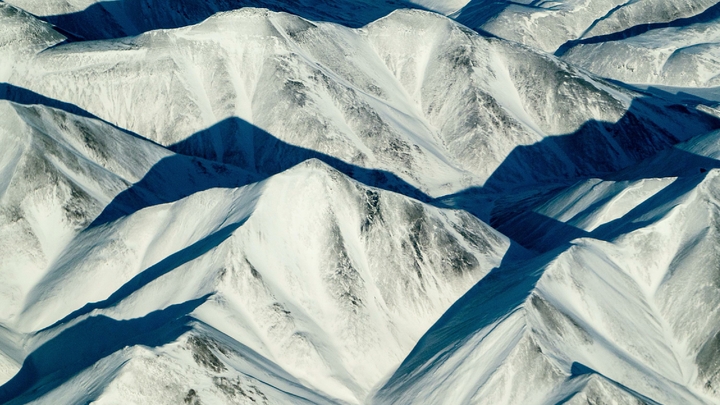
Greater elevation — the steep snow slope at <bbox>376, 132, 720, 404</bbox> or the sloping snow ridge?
the sloping snow ridge

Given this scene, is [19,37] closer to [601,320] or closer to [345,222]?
[345,222]

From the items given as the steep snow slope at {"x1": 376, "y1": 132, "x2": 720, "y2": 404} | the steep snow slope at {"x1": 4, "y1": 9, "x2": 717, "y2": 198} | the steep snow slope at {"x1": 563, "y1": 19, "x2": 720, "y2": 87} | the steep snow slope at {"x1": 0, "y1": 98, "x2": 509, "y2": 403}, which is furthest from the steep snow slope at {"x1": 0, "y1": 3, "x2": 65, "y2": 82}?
the steep snow slope at {"x1": 563, "y1": 19, "x2": 720, "y2": 87}

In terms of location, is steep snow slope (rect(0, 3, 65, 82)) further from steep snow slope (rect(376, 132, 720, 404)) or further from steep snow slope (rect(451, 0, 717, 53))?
steep snow slope (rect(451, 0, 717, 53))

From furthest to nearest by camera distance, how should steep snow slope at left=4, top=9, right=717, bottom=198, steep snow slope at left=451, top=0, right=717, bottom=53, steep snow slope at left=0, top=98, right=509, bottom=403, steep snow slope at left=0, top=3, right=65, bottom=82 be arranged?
steep snow slope at left=451, top=0, right=717, bottom=53, steep snow slope at left=0, top=3, right=65, bottom=82, steep snow slope at left=4, top=9, right=717, bottom=198, steep snow slope at left=0, top=98, right=509, bottom=403

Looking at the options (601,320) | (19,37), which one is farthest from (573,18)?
(601,320)

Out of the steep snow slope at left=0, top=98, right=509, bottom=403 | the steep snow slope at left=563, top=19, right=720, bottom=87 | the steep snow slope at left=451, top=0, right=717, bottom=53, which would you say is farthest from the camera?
the steep snow slope at left=451, top=0, right=717, bottom=53

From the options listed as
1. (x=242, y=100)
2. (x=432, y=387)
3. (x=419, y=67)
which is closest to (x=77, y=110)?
(x=242, y=100)
